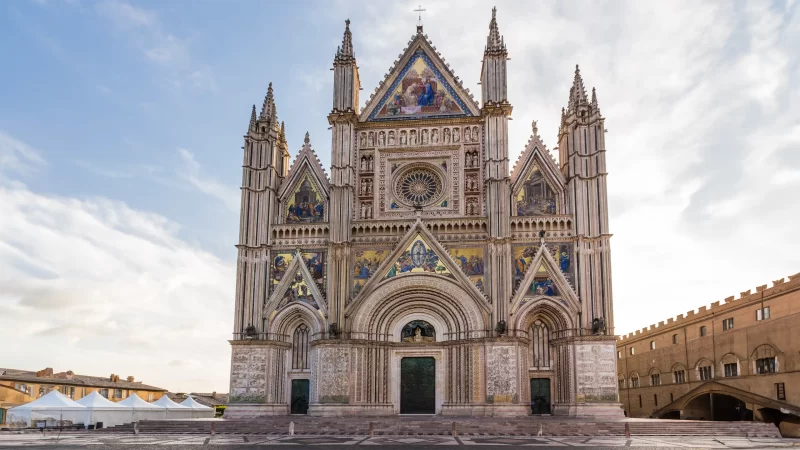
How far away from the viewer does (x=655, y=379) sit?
5188cm

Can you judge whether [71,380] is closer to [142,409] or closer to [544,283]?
[142,409]

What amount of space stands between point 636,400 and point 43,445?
44.1 m

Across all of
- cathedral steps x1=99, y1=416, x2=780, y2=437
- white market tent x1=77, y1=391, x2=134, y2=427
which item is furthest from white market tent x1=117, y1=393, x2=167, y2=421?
cathedral steps x1=99, y1=416, x2=780, y2=437

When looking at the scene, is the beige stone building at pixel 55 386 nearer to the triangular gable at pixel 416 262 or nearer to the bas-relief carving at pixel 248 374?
the bas-relief carving at pixel 248 374

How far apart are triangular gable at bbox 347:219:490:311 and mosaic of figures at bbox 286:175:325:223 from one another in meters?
4.64

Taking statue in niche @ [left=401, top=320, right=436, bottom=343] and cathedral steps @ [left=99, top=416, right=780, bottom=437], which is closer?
cathedral steps @ [left=99, top=416, right=780, bottom=437]

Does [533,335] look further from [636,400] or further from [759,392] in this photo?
[636,400]

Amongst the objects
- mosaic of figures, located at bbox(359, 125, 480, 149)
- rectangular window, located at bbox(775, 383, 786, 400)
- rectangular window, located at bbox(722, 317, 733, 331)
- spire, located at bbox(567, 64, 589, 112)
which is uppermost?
spire, located at bbox(567, 64, 589, 112)

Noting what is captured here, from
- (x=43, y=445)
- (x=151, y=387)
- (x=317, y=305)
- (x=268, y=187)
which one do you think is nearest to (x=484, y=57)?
(x=268, y=187)

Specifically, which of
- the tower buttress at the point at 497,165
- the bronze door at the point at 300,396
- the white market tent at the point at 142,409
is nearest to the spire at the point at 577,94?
the tower buttress at the point at 497,165

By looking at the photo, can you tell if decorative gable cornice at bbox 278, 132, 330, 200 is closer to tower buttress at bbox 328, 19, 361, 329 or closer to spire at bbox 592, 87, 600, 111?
tower buttress at bbox 328, 19, 361, 329

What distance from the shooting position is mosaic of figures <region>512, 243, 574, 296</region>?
36.8 meters

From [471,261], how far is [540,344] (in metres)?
5.55

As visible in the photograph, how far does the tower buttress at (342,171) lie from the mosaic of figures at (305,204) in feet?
3.66
